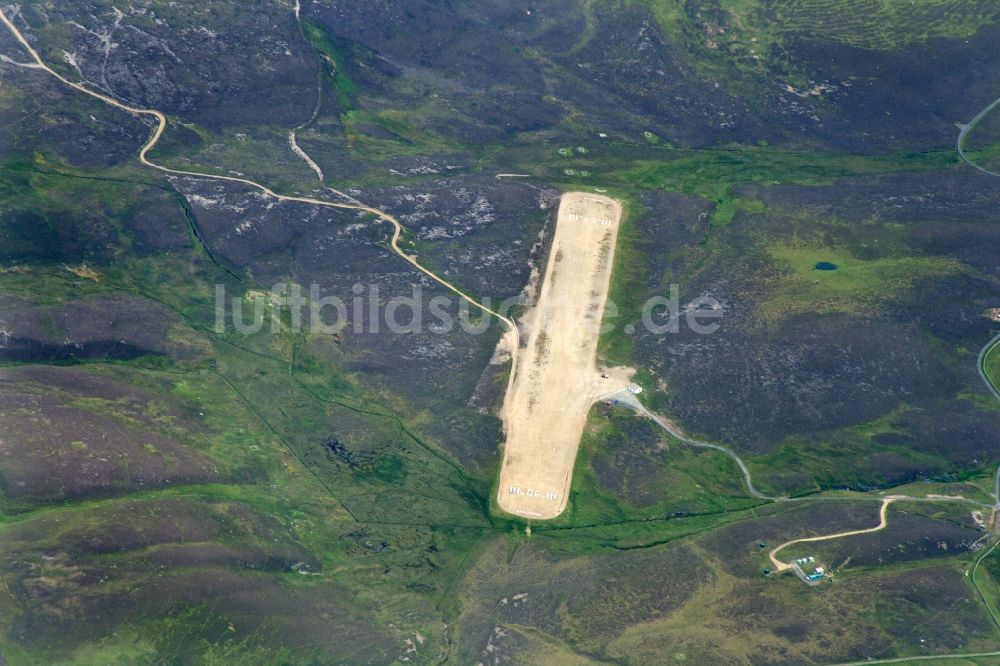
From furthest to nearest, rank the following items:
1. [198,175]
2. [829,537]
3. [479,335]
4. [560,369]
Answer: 1. [198,175]
2. [479,335]
3. [560,369]
4. [829,537]

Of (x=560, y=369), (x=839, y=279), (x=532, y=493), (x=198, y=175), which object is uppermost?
(x=198, y=175)

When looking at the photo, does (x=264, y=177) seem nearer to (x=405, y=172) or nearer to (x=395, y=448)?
(x=405, y=172)

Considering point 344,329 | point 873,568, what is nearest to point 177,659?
point 344,329

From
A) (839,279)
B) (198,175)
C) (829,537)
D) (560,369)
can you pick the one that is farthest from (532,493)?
(198,175)

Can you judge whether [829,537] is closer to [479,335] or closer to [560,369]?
[560,369]

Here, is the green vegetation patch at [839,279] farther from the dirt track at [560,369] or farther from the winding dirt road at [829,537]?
the winding dirt road at [829,537]

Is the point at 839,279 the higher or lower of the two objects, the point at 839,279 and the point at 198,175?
the lower

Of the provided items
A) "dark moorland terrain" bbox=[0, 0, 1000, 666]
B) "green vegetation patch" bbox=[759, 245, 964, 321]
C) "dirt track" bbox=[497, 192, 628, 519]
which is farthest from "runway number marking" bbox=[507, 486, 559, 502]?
"green vegetation patch" bbox=[759, 245, 964, 321]

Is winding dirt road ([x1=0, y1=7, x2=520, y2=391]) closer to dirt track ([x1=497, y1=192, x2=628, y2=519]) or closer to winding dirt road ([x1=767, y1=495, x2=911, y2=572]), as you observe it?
dirt track ([x1=497, y1=192, x2=628, y2=519])
